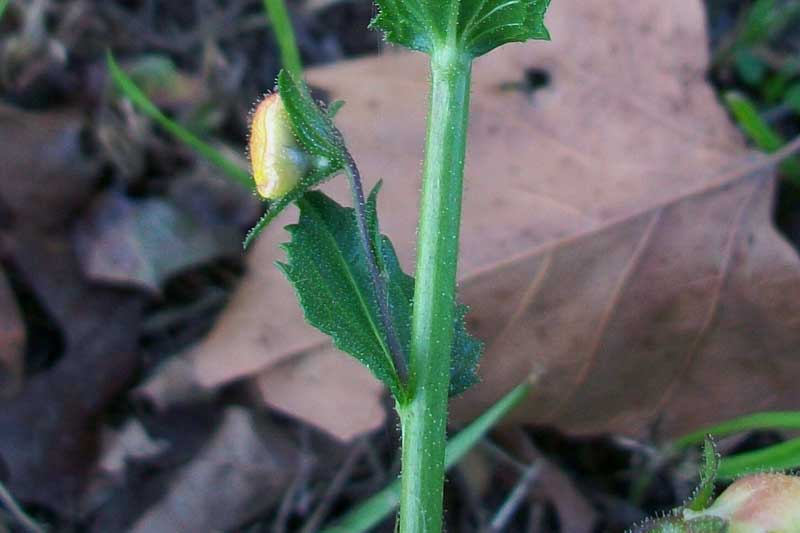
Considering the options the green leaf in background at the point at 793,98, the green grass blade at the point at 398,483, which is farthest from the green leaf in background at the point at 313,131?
the green leaf in background at the point at 793,98

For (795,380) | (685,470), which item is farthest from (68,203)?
(795,380)

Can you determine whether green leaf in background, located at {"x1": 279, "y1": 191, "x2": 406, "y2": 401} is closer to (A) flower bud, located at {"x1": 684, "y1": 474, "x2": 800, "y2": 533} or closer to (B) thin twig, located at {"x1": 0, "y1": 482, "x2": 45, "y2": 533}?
(A) flower bud, located at {"x1": 684, "y1": 474, "x2": 800, "y2": 533}

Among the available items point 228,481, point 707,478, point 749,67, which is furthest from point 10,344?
point 749,67

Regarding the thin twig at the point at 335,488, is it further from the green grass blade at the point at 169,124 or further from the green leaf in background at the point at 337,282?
the green leaf in background at the point at 337,282

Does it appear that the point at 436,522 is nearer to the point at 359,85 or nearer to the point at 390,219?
the point at 390,219

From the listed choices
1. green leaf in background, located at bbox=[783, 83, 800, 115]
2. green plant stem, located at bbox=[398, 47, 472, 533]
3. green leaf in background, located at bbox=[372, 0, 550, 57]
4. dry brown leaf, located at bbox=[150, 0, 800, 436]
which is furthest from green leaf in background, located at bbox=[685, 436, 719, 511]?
green leaf in background, located at bbox=[783, 83, 800, 115]
